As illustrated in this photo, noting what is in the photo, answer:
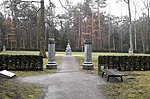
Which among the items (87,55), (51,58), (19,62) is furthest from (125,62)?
(19,62)

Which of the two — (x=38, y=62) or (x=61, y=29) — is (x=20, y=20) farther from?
(x=38, y=62)

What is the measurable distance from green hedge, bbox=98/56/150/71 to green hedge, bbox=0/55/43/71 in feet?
14.7

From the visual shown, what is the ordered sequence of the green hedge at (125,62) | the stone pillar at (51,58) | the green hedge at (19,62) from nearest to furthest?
the green hedge at (19,62) → the green hedge at (125,62) → the stone pillar at (51,58)

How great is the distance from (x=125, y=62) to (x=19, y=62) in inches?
289

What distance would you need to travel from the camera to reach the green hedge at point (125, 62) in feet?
58.5

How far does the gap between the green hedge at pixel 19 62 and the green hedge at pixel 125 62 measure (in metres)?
4.47

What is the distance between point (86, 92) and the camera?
9.65m

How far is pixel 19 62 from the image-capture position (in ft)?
56.2

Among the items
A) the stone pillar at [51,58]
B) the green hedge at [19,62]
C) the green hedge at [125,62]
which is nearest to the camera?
the green hedge at [19,62]

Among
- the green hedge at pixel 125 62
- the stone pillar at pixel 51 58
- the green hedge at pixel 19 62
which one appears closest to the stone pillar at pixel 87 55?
the green hedge at pixel 125 62

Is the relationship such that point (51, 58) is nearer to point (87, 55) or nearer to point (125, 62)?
point (87, 55)

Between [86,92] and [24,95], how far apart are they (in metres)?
2.36

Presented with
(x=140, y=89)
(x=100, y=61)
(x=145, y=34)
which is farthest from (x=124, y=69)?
(x=145, y=34)

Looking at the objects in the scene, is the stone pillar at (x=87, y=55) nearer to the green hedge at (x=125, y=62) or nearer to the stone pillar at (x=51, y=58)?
the green hedge at (x=125, y=62)
